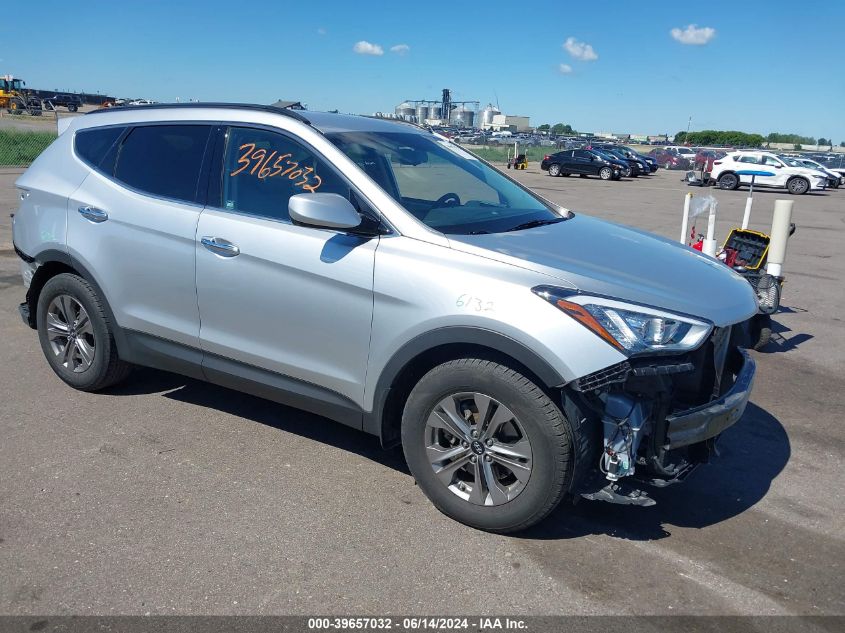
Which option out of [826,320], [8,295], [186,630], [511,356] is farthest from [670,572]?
[8,295]

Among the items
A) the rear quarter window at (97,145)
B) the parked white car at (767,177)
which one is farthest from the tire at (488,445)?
the parked white car at (767,177)

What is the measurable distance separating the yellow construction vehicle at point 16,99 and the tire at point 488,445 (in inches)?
2217

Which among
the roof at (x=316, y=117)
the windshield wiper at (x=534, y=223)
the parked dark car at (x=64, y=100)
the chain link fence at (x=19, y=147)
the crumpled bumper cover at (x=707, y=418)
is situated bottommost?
the crumpled bumper cover at (x=707, y=418)

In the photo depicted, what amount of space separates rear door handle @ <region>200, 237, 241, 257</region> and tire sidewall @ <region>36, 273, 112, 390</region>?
107 cm

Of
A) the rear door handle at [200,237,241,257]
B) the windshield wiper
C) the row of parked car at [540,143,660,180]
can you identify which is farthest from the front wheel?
the rear door handle at [200,237,241,257]

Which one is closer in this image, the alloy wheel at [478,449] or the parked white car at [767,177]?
the alloy wheel at [478,449]

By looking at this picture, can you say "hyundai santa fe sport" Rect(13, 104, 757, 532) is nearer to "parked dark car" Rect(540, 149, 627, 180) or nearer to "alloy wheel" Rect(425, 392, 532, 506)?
"alloy wheel" Rect(425, 392, 532, 506)

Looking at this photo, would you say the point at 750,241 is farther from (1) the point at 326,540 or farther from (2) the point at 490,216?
(1) the point at 326,540

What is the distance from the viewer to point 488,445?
3.35 metres

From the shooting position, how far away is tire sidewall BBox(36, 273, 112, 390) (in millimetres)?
4648

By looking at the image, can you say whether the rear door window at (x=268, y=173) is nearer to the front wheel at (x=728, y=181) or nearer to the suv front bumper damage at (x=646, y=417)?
the suv front bumper damage at (x=646, y=417)

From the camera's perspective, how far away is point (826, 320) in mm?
7828

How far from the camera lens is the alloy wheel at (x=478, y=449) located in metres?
3.30

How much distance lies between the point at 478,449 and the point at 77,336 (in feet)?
9.75
